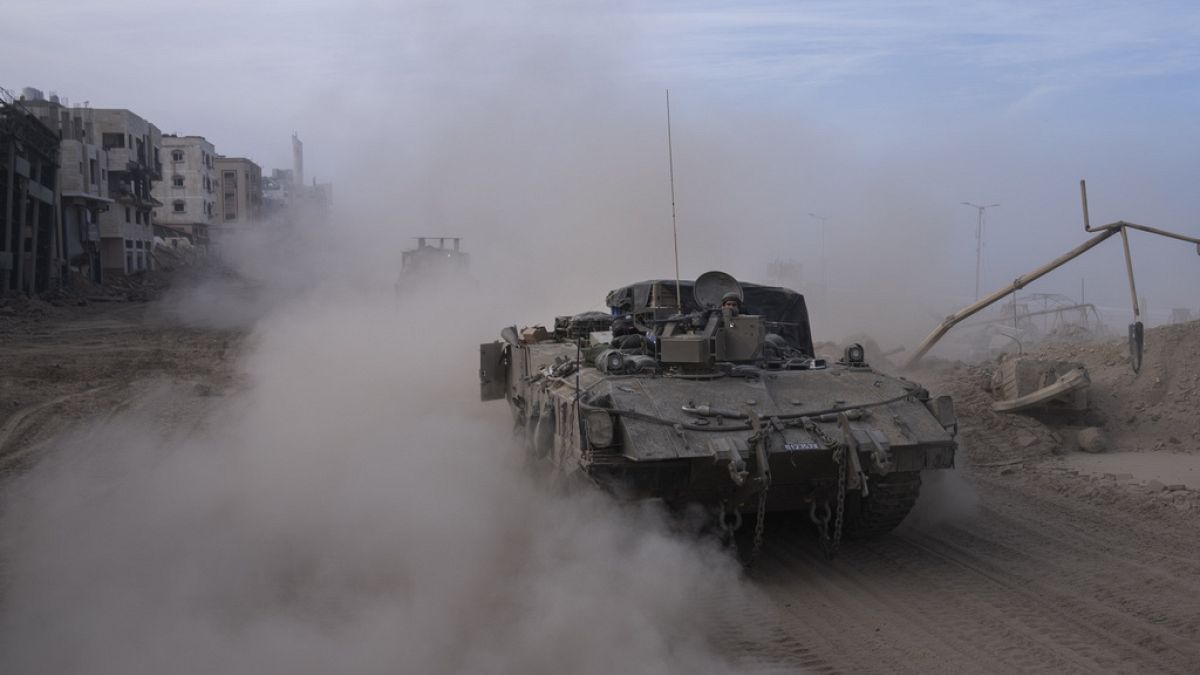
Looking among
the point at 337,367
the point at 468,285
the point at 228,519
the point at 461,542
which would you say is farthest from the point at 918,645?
the point at 468,285

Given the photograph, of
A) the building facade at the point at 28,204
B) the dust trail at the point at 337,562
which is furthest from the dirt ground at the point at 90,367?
the building facade at the point at 28,204

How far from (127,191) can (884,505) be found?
3760cm

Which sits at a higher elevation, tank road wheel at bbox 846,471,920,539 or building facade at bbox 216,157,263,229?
building facade at bbox 216,157,263,229

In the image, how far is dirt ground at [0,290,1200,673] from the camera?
5613 millimetres

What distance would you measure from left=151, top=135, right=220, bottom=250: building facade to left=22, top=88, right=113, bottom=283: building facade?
1292cm

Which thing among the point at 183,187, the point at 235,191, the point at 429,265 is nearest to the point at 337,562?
the point at 429,265

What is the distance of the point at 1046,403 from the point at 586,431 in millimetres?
7054

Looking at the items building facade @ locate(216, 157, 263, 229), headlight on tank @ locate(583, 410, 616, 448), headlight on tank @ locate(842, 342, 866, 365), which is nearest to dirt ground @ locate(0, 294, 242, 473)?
headlight on tank @ locate(583, 410, 616, 448)

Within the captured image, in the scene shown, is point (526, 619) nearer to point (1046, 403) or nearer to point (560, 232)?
point (1046, 403)

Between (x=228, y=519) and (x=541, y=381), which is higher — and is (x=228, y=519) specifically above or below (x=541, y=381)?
below

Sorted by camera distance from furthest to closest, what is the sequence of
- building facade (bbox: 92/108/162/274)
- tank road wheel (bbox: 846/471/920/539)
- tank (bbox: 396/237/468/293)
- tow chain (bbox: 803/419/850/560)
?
building facade (bbox: 92/108/162/274) → tank (bbox: 396/237/468/293) → tank road wheel (bbox: 846/471/920/539) → tow chain (bbox: 803/419/850/560)

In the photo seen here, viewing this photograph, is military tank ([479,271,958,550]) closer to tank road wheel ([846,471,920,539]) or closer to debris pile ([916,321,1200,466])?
tank road wheel ([846,471,920,539])

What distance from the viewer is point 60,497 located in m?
8.91

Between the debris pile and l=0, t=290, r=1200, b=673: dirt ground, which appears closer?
l=0, t=290, r=1200, b=673: dirt ground
